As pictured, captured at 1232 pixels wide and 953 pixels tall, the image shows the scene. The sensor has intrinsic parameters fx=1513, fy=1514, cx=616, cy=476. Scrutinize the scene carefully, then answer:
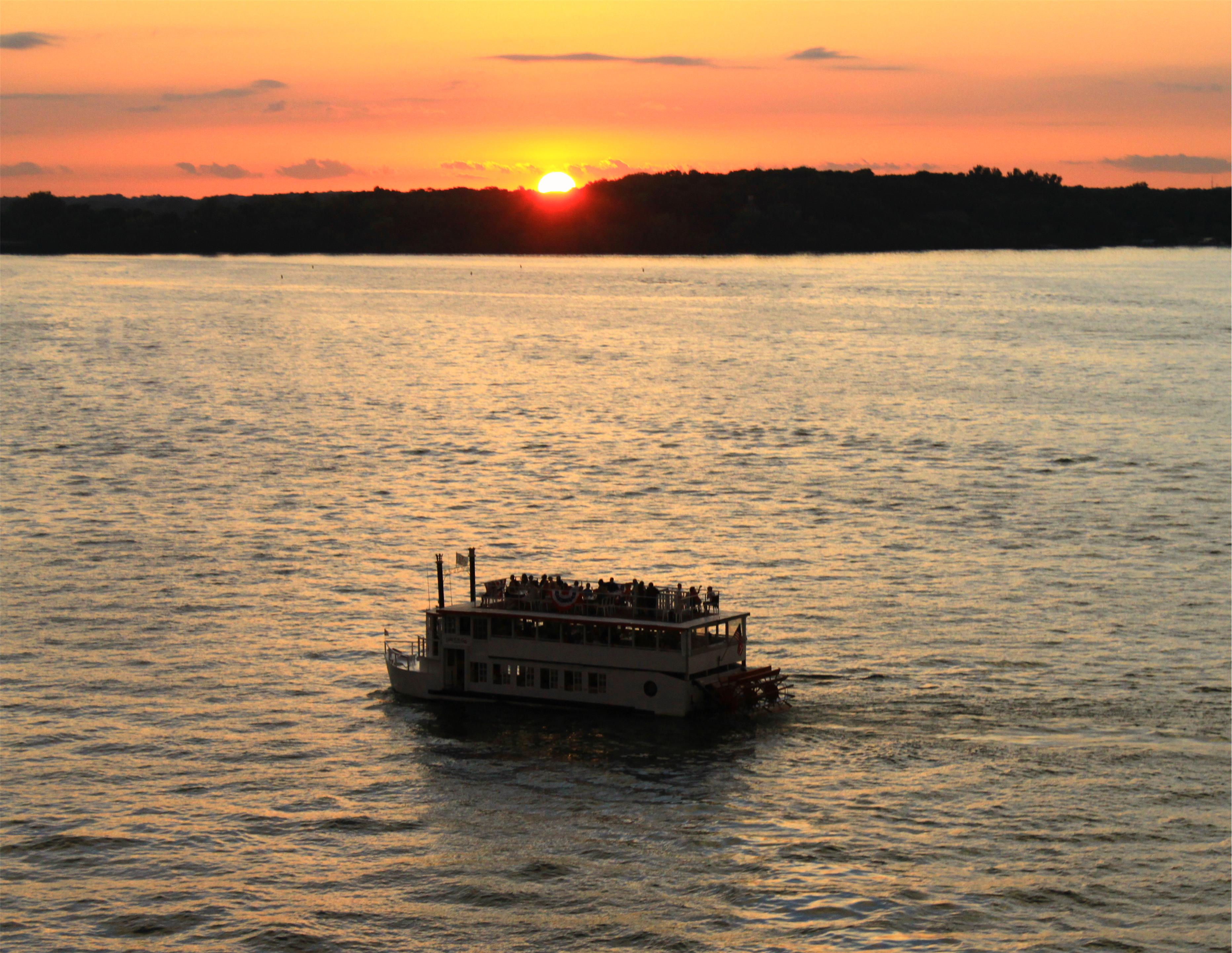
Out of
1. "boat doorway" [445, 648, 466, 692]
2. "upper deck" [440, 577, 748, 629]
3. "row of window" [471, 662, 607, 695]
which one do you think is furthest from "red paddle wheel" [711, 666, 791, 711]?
"boat doorway" [445, 648, 466, 692]

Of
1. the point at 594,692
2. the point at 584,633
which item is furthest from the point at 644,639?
the point at 594,692

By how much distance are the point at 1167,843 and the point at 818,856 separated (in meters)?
13.2

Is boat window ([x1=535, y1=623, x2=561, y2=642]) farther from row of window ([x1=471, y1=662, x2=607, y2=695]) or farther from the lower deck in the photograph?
row of window ([x1=471, y1=662, x2=607, y2=695])

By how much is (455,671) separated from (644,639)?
9505mm

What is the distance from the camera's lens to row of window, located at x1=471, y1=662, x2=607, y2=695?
6862cm

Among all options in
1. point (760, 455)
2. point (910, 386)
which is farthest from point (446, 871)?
point (910, 386)

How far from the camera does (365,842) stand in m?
56.2

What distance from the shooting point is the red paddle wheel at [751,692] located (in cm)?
6712

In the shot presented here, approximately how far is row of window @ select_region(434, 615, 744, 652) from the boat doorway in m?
0.92

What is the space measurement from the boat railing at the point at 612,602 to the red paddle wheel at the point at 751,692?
3.18 meters

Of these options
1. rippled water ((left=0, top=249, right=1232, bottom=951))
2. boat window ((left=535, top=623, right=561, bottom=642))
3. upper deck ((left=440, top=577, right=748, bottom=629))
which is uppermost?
upper deck ((left=440, top=577, right=748, bottom=629))

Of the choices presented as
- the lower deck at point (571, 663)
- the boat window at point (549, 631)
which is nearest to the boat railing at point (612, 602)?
the boat window at point (549, 631)

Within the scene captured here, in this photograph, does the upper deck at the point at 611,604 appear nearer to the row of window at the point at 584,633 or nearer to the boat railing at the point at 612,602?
the boat railing at the point at 612,602

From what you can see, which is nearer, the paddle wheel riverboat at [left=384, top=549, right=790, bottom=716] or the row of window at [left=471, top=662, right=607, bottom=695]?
the paddle wheel riverboat at [left=384, top=549, right=790, bottom=716]
